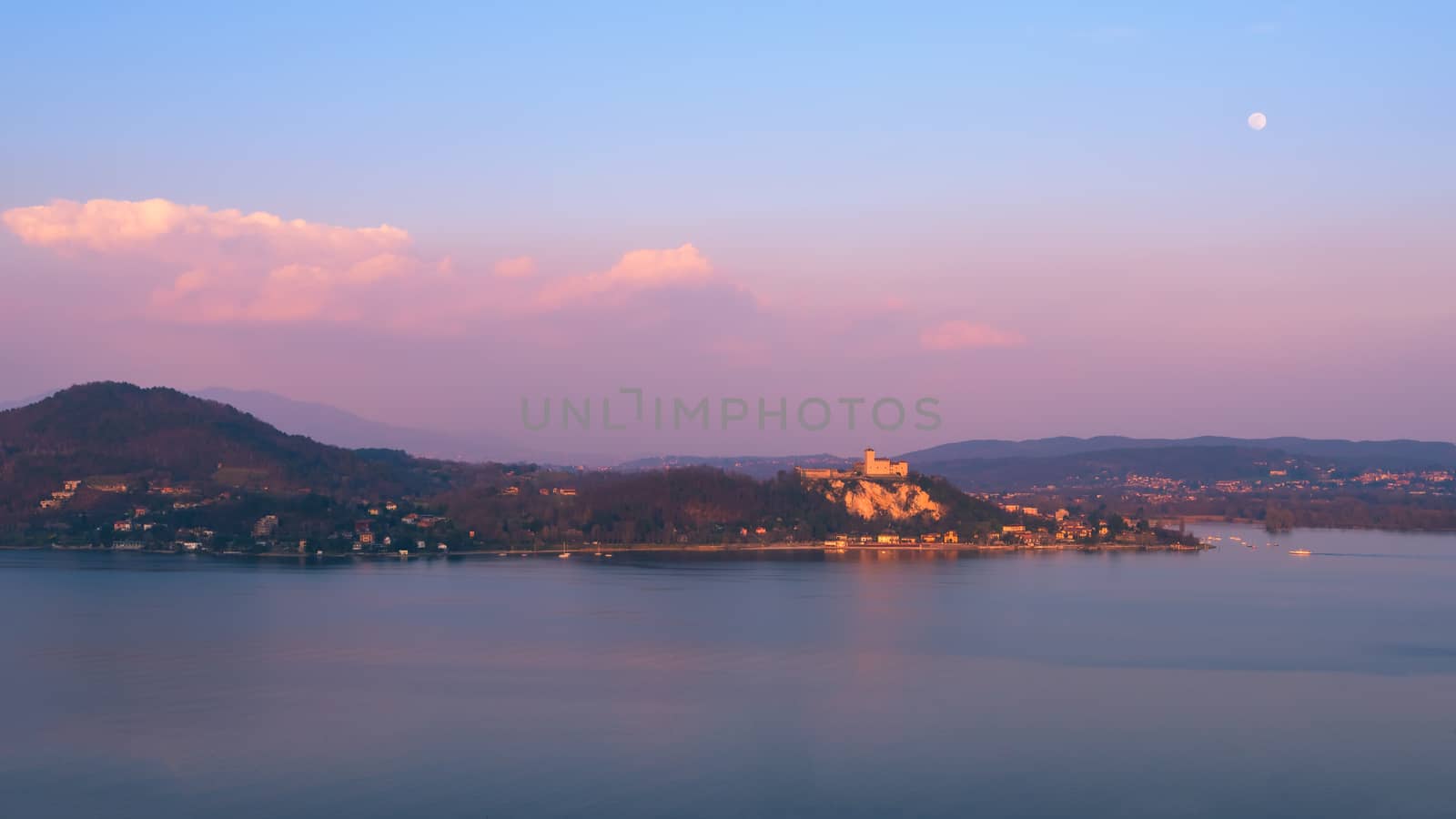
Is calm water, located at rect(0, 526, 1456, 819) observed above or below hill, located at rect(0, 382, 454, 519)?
below

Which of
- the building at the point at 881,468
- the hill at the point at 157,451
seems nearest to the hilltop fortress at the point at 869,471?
the building at the point at 881,468

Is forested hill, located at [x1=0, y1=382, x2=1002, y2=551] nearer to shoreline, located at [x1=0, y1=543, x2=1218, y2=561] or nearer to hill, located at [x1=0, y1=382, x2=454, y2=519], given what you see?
hill, located at [x1=0, y1=382, x2=454, y2=519]

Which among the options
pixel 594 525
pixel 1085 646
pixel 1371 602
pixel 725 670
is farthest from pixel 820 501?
pixel 725 670

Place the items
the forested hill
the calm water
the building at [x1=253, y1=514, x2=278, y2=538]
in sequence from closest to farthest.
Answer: the calm water < the building at [x1=253, y1=514, x2=278, y2=538] < the forested hill

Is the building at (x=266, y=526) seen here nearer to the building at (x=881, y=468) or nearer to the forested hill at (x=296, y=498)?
the forested hill at (x=296, y=498)

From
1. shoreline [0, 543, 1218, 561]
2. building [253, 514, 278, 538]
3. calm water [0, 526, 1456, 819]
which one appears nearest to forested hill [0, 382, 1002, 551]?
building [253, 514, 278, 538]
